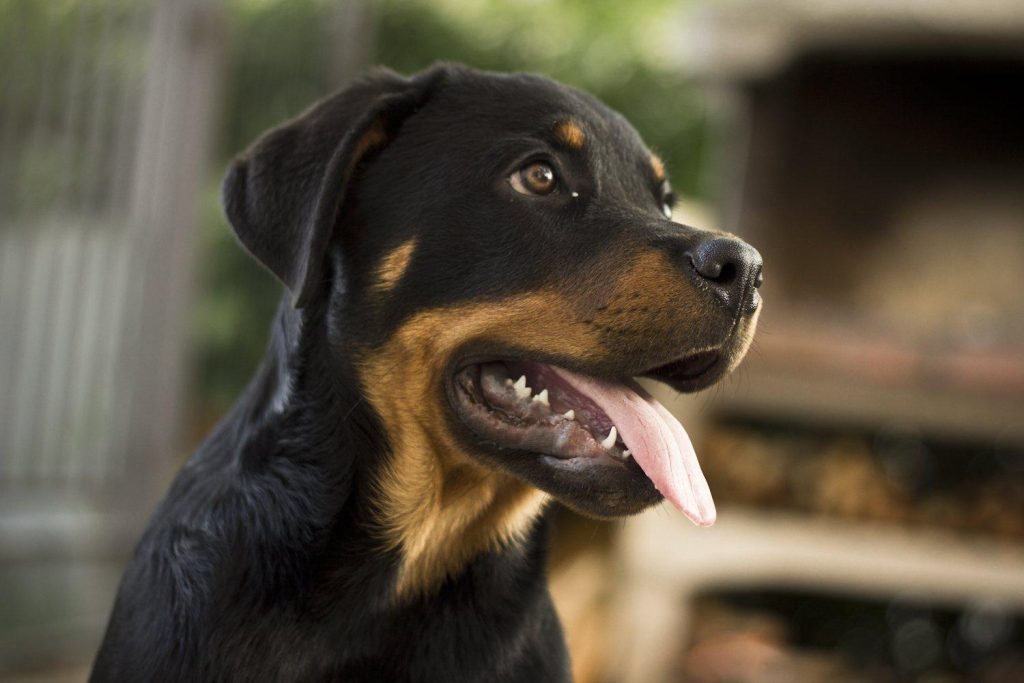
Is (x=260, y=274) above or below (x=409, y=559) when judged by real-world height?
below

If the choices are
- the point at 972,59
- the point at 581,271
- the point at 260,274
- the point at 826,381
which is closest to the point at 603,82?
the point at 260,274

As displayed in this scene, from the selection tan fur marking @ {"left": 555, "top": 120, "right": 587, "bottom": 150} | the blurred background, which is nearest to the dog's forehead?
tan fur marking @ {"left": 555, "top": 120, "right": 587, "bottom": 150}

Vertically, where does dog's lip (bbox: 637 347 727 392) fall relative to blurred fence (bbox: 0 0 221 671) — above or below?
above

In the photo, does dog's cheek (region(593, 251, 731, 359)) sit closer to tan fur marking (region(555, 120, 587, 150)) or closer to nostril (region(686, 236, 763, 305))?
nostril (region(686, 236, 763, 305))

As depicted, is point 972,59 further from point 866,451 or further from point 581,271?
point 581,271

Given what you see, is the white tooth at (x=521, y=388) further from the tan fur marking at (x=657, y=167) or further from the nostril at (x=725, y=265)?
the tan fur marking at (x=657, y=167)

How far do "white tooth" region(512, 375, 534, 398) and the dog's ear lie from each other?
0.38 metres

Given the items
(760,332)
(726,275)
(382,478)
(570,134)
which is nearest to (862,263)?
(760,332)

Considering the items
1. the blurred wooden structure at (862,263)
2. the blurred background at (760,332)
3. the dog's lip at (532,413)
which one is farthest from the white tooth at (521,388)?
the blurred wooden structure at (862,263)

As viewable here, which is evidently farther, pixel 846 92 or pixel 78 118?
pixel 846 92

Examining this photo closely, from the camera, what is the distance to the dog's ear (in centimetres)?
202

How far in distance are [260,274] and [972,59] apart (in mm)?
4135

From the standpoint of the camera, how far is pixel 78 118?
4648 mm

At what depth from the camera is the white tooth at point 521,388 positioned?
2066 mm
